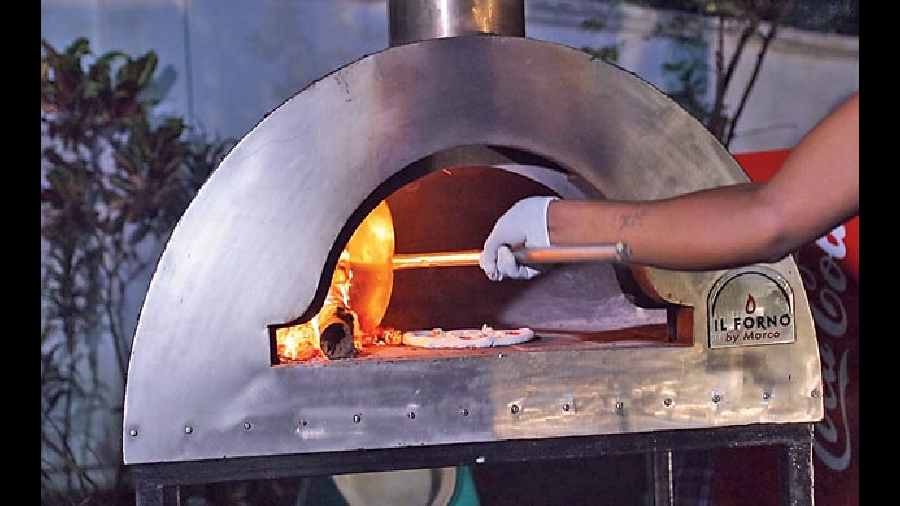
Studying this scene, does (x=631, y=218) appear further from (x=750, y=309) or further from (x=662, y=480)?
(x=662, y=480)

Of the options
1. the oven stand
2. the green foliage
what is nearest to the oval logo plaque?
the oven stand

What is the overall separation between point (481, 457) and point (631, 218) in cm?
34

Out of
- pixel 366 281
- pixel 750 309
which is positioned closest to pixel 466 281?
Result: pixel 366 281

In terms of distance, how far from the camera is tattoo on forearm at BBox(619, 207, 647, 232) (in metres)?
1.20

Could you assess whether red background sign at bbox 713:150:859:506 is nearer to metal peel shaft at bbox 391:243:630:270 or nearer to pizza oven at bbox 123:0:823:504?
pizza oven at bbox 123:0:823:504

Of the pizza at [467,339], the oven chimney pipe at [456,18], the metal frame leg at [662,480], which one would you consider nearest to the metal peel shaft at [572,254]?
the pizza at [467,339]

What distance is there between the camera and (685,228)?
1.16 meters

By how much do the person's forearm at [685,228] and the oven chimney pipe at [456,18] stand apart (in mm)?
334

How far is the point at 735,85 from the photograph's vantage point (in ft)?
8.74

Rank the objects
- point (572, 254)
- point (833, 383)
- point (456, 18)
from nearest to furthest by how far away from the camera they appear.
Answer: point (572, 254) → point (456, 18) → point (833, 383)

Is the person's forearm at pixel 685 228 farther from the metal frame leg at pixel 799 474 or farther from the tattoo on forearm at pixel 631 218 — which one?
the metal frame leg at pixel 799 474
